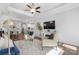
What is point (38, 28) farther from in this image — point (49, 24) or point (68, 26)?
point (68, 26)

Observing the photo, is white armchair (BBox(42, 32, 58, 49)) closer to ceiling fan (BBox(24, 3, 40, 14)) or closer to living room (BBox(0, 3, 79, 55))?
living room (BBox(0, 3, 79, 55))

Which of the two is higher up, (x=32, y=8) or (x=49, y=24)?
(x=32, y=8)

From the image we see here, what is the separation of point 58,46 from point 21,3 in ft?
2.82

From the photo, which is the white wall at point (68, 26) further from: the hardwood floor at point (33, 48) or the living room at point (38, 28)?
the hardwood floor at point (33, 48)

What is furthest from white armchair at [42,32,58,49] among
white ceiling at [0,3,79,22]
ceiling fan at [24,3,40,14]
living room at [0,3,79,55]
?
ceiling fan at [24,3,40,14]

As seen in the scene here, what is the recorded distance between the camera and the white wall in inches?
68.1

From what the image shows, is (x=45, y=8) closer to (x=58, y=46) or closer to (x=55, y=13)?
Answer: (x=55, y=13)

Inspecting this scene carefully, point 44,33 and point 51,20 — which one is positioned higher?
point 51,20

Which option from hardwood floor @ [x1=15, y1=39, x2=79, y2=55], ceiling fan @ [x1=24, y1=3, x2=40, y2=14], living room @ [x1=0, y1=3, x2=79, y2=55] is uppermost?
ceiling fan @ [x1=24, y1=3, x2=40, y2=14]

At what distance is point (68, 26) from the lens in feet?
5.76

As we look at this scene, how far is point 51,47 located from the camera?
181 cm

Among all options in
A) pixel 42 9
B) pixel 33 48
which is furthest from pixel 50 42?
pixel 42 9

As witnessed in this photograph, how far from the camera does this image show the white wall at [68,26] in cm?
173

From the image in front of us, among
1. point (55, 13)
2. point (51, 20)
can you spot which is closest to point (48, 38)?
point (51, 20)
